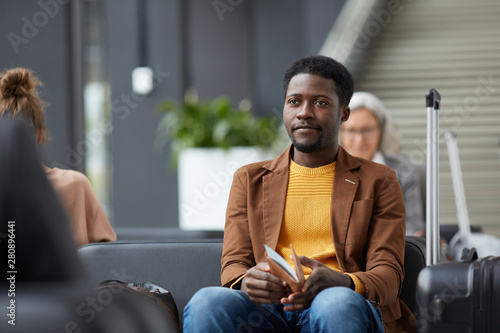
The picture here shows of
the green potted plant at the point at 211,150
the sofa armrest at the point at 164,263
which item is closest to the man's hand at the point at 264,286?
the sofa armrest at the point at 164,263

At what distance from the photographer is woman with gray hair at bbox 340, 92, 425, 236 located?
12.1 feet

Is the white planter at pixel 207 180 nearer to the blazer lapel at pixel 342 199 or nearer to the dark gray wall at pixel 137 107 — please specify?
the dark gray wall at pixel 137 107

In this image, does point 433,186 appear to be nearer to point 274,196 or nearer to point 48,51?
point 274,196

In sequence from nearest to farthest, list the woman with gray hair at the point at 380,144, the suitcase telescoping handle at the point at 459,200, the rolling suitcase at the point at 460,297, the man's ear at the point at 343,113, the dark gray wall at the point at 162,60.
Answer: the rolling suitcase at the point at 460,297, the man's ear at the point at 343,113, the woman with gray hair at the point at 380,144, the suitcase telescoping handle at the point at 459,200, the dark gray wall at the point at 162,60

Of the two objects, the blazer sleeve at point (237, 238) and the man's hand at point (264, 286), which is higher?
the blazer sleeve at point (237, 238)

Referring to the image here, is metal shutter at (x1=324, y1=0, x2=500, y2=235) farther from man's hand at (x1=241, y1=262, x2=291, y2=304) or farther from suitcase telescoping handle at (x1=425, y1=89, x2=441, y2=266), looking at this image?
man's hand at (x1=241, y1=262, x2=291, y2=304)

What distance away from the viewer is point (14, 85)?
2.54 meters

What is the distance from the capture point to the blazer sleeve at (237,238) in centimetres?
223

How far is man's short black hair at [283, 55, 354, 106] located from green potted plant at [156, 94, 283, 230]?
357cm

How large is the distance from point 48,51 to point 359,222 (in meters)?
3.49

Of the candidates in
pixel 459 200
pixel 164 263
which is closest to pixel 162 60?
pixel 459 200

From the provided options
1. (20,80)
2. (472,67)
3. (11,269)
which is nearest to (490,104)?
(472,67)

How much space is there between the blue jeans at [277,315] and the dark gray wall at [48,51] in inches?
123

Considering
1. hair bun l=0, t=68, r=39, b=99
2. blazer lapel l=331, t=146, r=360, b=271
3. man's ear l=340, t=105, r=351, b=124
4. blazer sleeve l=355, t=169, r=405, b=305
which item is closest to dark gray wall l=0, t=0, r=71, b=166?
hair bun l=0, t=68, r=39, b=99
